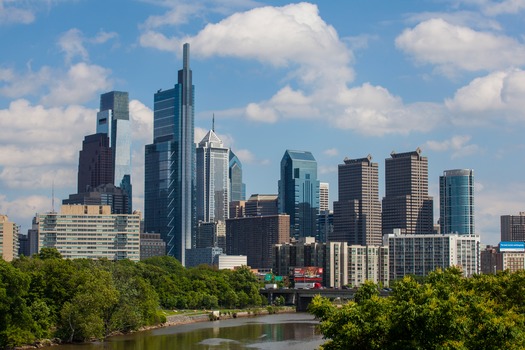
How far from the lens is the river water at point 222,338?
11038 cm

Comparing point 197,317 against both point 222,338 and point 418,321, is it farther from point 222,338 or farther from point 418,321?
point 418,321

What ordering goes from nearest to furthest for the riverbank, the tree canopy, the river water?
the tree canopy → the riverbank → the river water

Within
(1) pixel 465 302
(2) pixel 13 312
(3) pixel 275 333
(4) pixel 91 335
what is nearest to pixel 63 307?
(4) pixel 91 335

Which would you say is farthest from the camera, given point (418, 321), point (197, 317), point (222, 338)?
point (197, 317)

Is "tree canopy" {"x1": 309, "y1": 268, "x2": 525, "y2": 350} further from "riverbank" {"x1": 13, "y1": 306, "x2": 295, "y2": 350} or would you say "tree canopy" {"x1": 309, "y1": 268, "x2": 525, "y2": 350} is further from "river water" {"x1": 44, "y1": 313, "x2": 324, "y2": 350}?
"riverbank" {"x1": 13, "y1": 306, "x2": 295, "y2": 350}

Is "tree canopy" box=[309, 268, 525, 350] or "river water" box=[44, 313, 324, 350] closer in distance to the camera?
"tree canopy" box=[309, 268, 525, 350]

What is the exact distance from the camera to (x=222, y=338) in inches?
4929

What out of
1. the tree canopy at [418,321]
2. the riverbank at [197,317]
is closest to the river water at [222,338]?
the riverbank at [197,317]

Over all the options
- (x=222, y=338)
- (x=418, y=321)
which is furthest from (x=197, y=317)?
(x=418, y=321)

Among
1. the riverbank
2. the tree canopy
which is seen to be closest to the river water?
the riverbank

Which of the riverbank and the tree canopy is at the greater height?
the tree canopy

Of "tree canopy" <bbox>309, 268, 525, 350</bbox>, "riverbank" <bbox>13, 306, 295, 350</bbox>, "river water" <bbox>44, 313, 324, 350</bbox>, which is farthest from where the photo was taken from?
"river water" <bbox>44, 313, 324, 350</bbox>

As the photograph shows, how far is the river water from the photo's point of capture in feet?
362

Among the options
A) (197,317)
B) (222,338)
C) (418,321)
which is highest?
(418,321)
